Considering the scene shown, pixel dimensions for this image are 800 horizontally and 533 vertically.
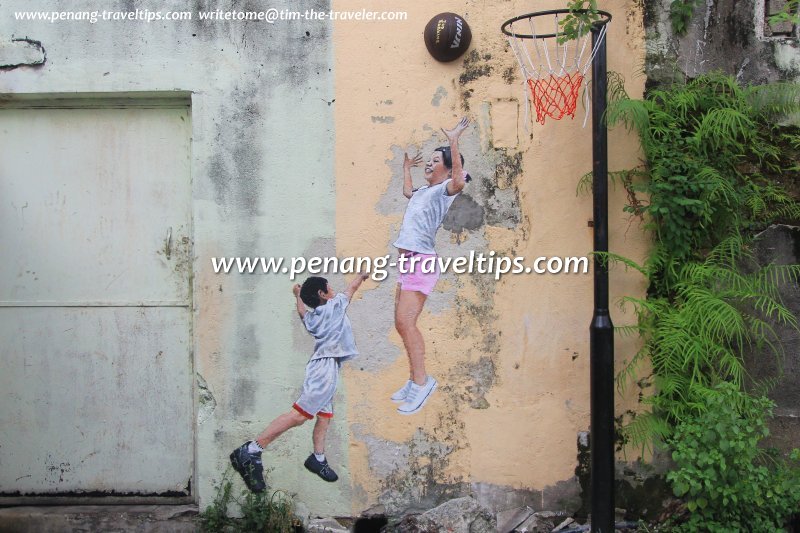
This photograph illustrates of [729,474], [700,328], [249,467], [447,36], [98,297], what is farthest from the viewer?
[98,297]

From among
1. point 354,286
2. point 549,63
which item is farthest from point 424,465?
point 549,63

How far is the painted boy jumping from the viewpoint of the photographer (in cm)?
424

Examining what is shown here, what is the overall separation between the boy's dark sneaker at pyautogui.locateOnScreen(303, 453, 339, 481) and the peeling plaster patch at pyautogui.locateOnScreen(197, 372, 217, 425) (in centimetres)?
66

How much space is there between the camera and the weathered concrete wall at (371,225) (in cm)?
414

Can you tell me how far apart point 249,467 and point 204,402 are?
1.56ft

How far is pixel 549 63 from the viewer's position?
408 cm

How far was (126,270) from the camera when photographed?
440cm

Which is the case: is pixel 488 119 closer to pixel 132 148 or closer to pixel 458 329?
pixel 458 329

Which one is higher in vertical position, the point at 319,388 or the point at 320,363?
the point at 320,363

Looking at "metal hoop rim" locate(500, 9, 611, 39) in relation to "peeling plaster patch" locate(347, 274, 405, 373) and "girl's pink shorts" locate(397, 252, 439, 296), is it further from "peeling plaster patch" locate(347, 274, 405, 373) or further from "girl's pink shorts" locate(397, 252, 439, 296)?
"peeling plaster patch" locate(347, 274, 405, 373)

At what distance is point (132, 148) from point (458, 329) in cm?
230

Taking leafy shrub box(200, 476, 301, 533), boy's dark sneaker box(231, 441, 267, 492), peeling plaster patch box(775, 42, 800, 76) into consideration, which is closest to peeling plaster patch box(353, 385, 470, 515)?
leafy shrub box(200, 476, 301, 533)

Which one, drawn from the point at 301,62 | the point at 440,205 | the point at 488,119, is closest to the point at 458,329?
the point at 440,205

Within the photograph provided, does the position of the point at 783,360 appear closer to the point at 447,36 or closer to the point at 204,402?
the point at 447,36
